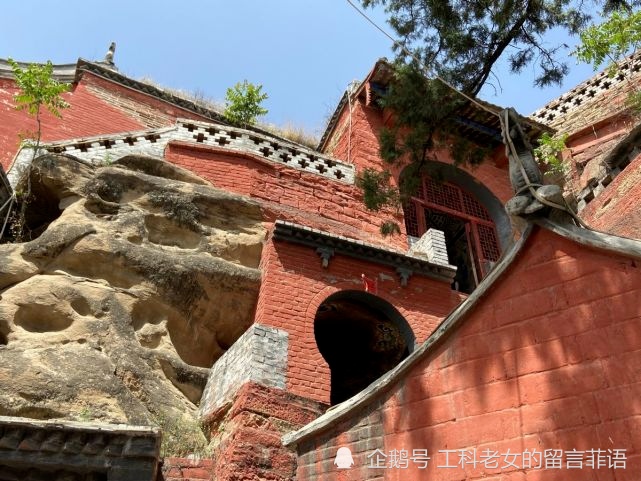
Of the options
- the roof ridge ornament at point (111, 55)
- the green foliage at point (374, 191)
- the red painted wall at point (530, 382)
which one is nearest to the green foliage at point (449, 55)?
the green foliage at point (374, 191)

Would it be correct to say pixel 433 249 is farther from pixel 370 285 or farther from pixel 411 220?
pixel 411 220

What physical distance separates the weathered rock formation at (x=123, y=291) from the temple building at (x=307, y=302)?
3 centimetres

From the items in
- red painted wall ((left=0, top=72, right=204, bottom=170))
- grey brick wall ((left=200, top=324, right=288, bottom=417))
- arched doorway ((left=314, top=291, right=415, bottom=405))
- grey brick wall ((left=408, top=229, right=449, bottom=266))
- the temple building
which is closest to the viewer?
the temple building

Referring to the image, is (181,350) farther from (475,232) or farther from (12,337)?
(475,232)

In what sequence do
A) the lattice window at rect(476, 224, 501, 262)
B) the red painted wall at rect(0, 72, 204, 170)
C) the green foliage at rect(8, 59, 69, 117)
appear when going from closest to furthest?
1. the green foliage at rect(8, 59, 69, 117)
2. the lattice window at rect(476, 224, 501, 262)
3. the red painted wall at rect(0, 72, 204, 170)

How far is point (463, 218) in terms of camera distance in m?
15.2

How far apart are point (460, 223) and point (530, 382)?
38.7 feet

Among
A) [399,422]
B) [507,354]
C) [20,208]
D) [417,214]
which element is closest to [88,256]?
[20,208]

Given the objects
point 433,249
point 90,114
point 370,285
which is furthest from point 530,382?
point 90,114

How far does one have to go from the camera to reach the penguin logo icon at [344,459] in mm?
4551

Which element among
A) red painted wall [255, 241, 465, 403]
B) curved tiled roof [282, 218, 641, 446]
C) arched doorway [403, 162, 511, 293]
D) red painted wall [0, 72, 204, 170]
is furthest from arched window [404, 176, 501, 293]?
curved tiled roof [282, 218, 641, 446]

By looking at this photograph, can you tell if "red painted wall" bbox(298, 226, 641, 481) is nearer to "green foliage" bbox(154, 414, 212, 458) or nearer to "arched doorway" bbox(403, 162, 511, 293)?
"green foliage" bbox(154, 414, 212, 458)

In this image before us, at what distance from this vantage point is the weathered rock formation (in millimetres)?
6789

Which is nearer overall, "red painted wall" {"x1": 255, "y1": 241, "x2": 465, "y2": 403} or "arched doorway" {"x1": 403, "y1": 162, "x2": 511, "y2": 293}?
"red painted wall" {"x1": 255, "y1": 241, "x2": 465, "y2": 403}
